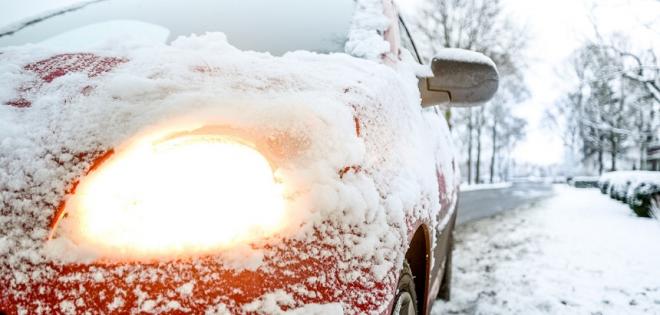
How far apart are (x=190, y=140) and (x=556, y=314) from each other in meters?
3.20

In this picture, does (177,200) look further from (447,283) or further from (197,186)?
(447,283)

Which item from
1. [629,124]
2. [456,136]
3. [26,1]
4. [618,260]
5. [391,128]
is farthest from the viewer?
[456,136]

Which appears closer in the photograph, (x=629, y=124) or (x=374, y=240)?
(x=374, y=240)

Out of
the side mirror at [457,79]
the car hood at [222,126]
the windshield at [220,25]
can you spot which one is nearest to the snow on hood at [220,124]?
the car hood at [222,126]

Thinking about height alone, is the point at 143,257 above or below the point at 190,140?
below

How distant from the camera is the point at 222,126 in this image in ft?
3.60

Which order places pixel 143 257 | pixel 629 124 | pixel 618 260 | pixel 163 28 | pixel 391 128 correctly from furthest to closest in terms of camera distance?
pixel 629 124
pixel 618 260
pixel 163 28
pixel 391 128
pixel 143 257

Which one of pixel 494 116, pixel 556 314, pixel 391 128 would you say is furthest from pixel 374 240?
pixel 494 116

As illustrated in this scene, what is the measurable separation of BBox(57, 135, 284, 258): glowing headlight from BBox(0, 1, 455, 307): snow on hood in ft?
0.11

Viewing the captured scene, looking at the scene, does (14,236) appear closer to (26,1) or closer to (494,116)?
(26,1)

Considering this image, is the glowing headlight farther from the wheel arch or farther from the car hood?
the wheel arch

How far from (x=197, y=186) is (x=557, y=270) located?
460 cm

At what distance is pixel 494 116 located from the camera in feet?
139

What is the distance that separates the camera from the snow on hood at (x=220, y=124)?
1005mm
